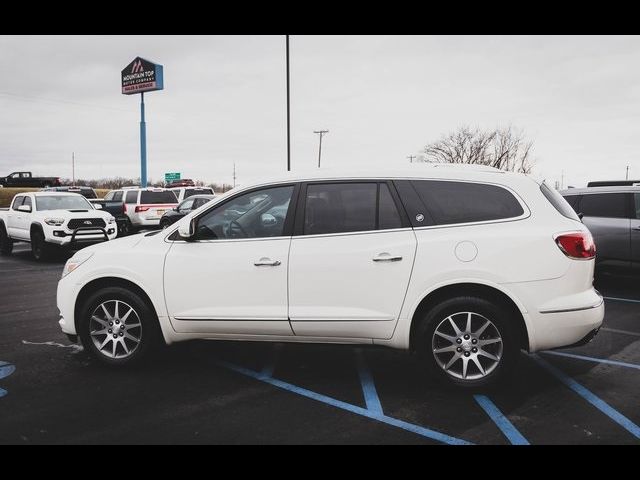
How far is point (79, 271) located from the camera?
5.25m

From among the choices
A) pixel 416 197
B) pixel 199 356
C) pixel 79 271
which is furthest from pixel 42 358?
pixel 416 197

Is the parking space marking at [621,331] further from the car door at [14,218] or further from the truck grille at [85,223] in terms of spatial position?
the car door at [14,218]

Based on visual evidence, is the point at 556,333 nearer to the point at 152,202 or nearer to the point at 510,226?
the point at 510,226

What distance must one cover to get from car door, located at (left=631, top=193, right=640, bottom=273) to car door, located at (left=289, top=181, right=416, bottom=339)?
6.24 meters

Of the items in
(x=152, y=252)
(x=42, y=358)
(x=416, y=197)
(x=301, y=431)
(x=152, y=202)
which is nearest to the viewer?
(x=301, y=431)

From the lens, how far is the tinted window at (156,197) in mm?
21641

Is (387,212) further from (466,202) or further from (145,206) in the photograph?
(145,206)

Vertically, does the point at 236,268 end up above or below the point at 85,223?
above

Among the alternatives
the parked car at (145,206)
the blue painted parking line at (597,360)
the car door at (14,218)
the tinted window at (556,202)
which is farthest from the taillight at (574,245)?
the parked car at (145,206)

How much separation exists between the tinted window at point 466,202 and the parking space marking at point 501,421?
135cm

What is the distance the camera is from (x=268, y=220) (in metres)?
4.91

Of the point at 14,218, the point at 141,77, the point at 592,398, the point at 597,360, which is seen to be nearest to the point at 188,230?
the point at 592,398

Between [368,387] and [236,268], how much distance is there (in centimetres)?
143
